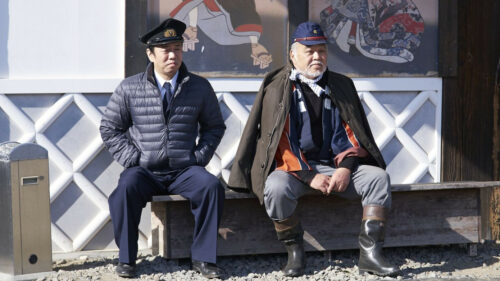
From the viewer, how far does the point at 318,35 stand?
5.52m

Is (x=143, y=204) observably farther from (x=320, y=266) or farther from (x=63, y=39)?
(x=63, y=39)

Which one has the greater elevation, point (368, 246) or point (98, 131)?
point (98, 131)

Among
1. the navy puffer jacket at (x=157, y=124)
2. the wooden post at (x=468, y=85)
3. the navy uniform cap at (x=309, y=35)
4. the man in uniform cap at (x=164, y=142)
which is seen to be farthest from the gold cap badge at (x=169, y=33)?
the wooden post at (x=468, y=85)

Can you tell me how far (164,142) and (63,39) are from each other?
1.17 m

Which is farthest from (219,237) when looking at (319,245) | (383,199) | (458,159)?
(458,159)

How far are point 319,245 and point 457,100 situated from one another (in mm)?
1771

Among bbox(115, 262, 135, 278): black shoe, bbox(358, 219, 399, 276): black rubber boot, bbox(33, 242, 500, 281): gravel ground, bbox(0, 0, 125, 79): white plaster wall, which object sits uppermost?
bbox(0, 0, 125, 79): white plaster wall

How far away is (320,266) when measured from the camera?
5758 mm

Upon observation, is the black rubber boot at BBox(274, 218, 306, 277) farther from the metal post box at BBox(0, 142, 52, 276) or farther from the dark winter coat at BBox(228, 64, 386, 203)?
the metal post box at BBox(0, 142, 52, 276)

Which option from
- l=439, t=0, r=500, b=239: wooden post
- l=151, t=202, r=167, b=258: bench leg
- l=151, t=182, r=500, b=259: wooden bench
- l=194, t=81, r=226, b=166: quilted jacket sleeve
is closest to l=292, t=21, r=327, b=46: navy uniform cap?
l=194, t=81, r=226, b=166: quilted jacket sleeve

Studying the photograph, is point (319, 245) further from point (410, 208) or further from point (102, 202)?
point (102, 202)

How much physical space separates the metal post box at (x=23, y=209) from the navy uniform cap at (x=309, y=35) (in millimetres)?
1812

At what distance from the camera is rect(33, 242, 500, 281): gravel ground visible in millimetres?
5410

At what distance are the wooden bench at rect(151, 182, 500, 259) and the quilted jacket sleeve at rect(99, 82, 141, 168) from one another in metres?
0.36
